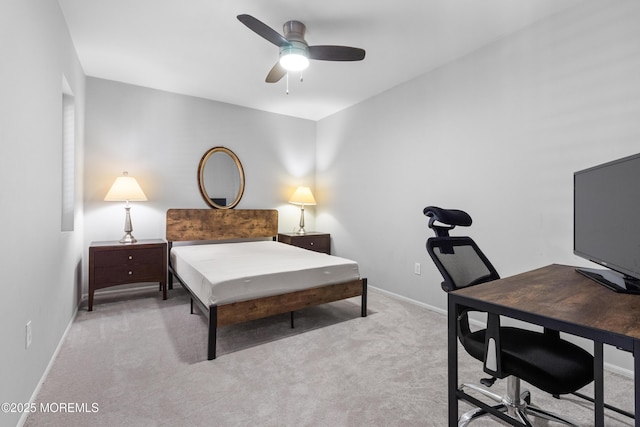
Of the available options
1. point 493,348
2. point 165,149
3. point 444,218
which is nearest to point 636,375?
point 493,348

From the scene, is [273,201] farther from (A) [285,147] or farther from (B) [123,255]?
(B) [123,255]

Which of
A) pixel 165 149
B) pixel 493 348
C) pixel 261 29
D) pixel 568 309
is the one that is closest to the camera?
pixel 568 309

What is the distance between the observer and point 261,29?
6.70 feet

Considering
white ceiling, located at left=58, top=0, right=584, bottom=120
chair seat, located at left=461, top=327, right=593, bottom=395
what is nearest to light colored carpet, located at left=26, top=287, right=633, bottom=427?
chair seat, located at left=461, top=327, right=593, bottom=395

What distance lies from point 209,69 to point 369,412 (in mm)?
3408

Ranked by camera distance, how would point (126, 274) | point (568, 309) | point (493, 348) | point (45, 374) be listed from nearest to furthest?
point (568, 309)
point (493, 348)
point (45, 374)
point (126, 274)

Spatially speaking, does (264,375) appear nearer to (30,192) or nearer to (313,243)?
(30,192)

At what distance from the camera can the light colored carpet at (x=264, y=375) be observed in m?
1.58

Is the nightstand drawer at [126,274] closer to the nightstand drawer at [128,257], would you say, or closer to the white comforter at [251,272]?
the nightstand drawer at [128,257]

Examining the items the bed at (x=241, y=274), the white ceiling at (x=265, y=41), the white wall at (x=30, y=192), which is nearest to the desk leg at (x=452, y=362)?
the bed at (x=241, y=274)

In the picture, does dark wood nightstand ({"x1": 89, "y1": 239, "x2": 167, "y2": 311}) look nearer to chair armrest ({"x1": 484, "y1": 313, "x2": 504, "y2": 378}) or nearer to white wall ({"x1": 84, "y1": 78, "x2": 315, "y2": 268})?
white wall ({"x1": 84, "y1": 78, "x2": 315, "y2": 268})

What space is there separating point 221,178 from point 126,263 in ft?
5.28

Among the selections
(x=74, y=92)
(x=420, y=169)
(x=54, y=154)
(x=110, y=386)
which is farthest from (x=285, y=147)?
(x=110, y=386)

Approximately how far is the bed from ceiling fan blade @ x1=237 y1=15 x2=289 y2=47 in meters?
1.73
